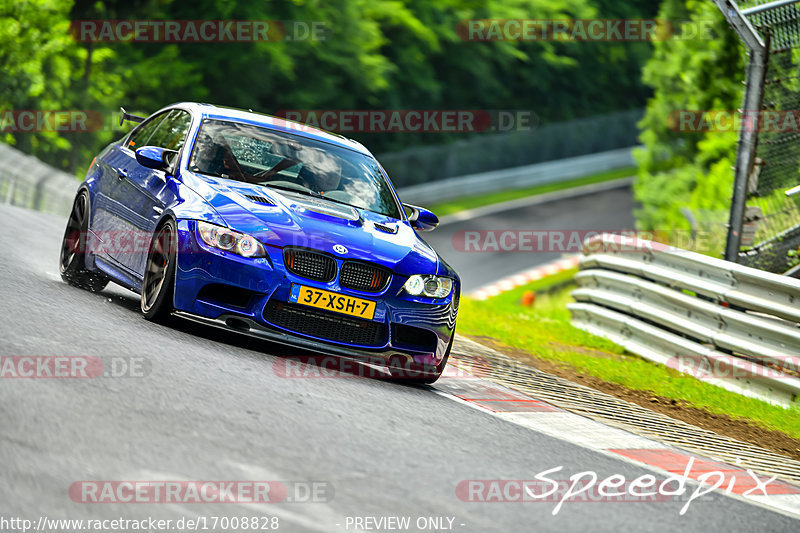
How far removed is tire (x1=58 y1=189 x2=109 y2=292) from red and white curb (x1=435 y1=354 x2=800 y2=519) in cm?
312

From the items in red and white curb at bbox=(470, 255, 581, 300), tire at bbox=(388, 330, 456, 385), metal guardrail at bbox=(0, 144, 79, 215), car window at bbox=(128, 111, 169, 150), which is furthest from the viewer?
red and white curb at bbox=(470, 255, 581, 300)

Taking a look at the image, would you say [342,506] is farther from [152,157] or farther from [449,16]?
[449,16]

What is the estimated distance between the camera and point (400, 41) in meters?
42.7

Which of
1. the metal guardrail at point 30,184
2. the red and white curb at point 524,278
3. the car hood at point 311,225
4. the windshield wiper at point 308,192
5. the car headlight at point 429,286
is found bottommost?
the red and white curb at point 524,278

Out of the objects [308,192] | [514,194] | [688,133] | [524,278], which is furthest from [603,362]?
[514,194]

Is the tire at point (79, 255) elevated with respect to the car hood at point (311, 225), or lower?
lower

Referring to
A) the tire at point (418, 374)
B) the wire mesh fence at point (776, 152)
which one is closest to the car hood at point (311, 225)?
the tire at point (418, 374)

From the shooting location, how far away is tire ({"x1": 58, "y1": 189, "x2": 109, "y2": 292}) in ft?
30.5

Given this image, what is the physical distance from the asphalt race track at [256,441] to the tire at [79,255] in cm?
145

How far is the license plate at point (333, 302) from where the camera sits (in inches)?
286

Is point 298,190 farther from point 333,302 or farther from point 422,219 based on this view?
point 333,302

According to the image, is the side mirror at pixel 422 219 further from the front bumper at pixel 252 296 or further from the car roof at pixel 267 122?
the front bumper at pixel 252 296

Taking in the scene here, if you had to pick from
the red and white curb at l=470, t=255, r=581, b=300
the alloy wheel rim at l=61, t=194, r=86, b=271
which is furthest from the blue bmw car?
the red and white curb at l=470, t=255, r=581, b=300

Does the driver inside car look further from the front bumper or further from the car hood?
the front bumper
